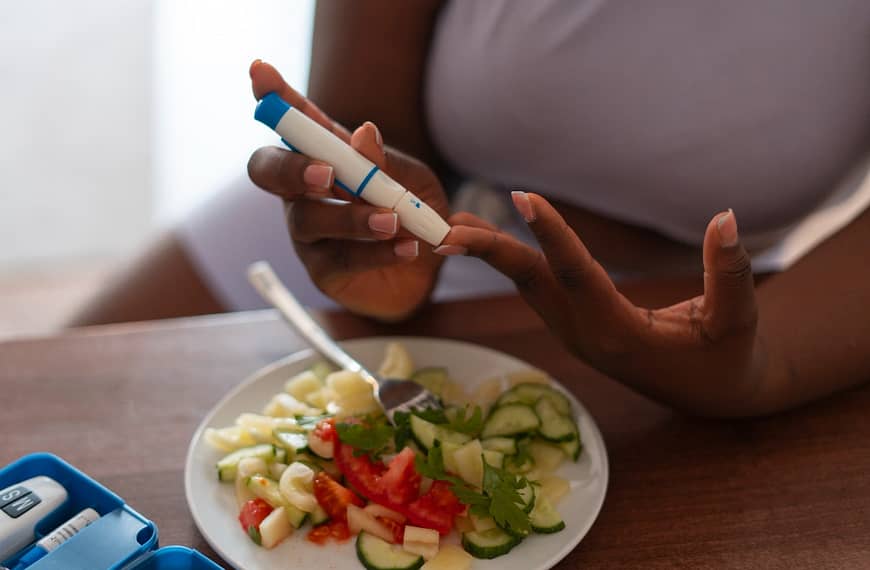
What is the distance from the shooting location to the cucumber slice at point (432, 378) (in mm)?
921

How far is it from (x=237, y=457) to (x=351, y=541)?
0.45 ft

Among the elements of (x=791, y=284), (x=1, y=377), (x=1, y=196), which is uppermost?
(x=791, y=284)

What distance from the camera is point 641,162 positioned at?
3.43 feet

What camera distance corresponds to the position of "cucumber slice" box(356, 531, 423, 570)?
0.71 meters

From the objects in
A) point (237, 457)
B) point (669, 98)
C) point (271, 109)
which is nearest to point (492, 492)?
point (237, 457)

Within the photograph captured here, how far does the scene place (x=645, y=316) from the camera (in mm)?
790

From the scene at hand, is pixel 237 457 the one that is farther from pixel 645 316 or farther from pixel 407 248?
pixel 645 316

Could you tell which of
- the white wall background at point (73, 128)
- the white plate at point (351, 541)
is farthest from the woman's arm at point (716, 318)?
the white wall background at point (73, 128)

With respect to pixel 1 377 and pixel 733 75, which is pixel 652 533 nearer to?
pixel 733 75

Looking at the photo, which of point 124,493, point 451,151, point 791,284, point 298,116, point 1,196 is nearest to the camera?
point 298,116

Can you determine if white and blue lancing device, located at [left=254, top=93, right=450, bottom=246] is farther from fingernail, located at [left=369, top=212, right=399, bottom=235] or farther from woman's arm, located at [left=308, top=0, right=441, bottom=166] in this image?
woman's arm, located at [left=308, top=0, right=441, bottom=166]

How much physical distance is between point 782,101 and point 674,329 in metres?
0.37

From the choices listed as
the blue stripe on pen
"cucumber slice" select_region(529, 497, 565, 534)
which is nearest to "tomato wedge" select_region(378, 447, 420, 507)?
"cucumber slice" select_region(529, 497, 565, 534)

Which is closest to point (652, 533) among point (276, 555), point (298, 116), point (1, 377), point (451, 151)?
point (276, 555)
